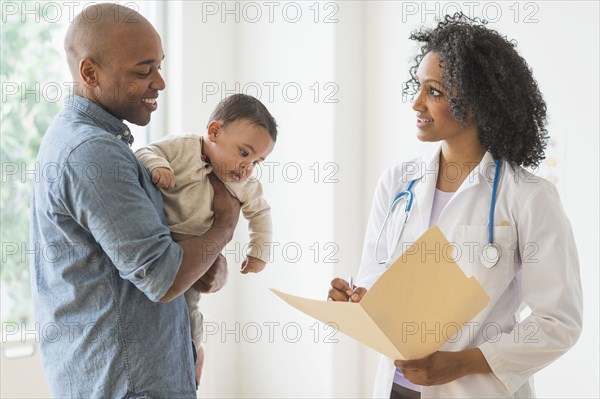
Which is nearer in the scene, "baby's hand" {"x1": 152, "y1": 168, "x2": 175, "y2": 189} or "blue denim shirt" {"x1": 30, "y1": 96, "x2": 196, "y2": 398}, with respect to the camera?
"blue denim shirt" {"x1": 30, "y1": 96, "x2": 196, "y2": 398}

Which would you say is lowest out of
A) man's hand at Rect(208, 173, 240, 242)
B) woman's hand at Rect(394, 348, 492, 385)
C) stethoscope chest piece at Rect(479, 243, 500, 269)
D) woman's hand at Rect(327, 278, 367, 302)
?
woman's hand at Rect(394, 348, 492, 385)

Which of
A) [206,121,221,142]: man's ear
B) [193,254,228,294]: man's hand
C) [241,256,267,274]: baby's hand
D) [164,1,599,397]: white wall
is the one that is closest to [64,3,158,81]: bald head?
[206,121,221,142]: man's ear

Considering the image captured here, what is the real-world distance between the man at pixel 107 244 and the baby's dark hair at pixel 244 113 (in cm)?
29

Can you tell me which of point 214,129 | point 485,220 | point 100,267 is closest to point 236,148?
point 214,129

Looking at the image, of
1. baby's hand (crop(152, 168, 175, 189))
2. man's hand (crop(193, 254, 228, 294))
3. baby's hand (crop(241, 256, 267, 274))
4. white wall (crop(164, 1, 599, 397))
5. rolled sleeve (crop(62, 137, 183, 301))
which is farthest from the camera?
white wall (crop(164, 1, 599, 397))

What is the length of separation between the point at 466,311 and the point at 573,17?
133 cm

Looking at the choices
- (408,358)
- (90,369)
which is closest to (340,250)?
(408,358)

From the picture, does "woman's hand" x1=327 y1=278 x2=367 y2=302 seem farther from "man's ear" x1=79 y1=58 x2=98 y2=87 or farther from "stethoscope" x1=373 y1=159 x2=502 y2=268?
"man's ear" x1=79 y1=58 x2=98 y2=87

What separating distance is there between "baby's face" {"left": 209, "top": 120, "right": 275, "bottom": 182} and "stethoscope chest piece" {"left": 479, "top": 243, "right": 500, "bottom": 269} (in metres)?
0.57

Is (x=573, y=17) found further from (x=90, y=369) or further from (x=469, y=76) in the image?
(x=90, y=369)

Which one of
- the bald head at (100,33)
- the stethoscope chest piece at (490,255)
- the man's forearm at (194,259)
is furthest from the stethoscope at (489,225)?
the bald head at (100,33)

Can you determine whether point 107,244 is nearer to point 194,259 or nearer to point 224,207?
point 194,259

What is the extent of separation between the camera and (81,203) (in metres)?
1.17

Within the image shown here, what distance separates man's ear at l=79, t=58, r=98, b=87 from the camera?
1.28 m
